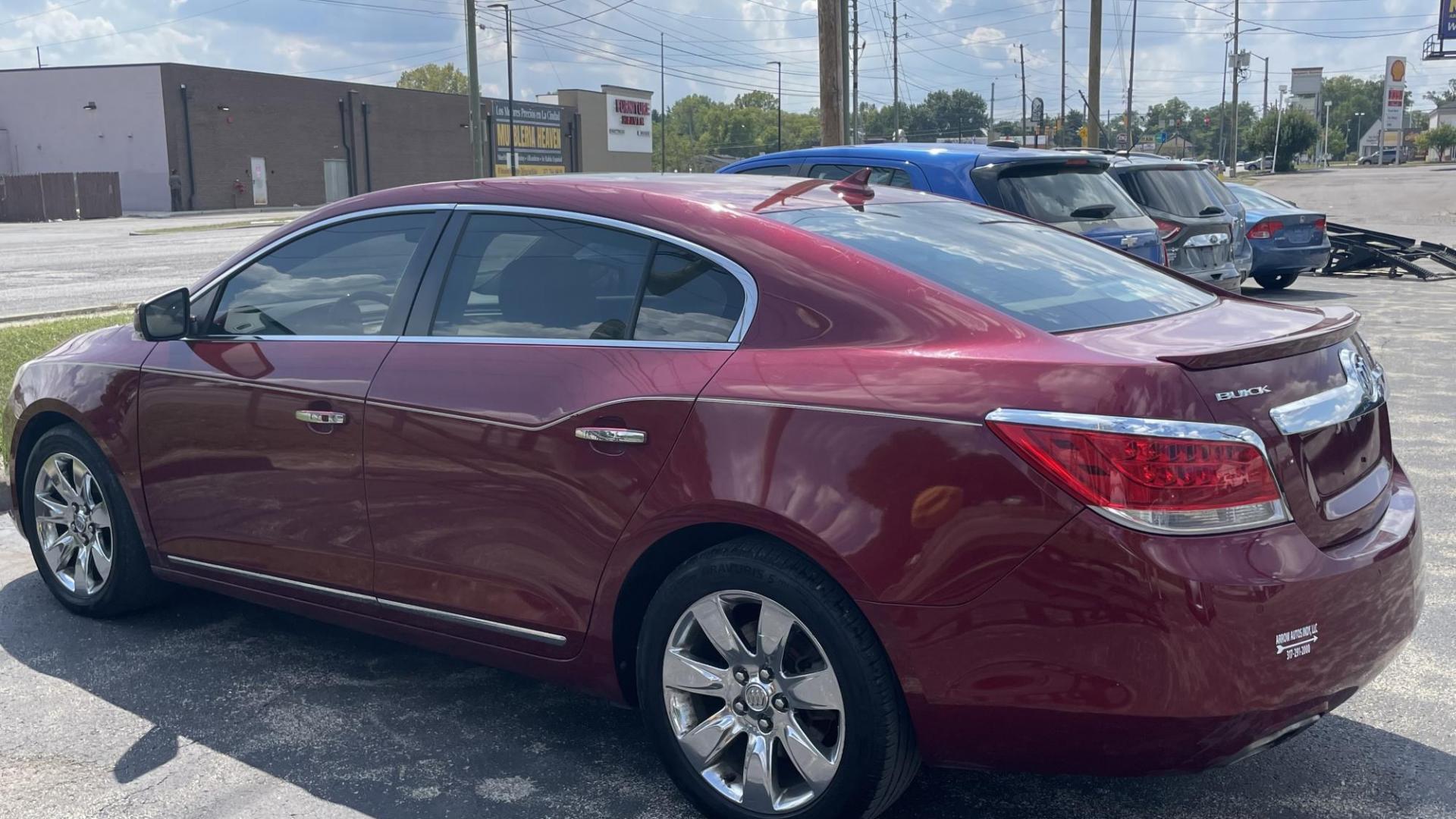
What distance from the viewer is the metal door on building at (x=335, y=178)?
204ft

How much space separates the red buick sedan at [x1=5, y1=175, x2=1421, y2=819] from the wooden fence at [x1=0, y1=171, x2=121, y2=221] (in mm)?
47500

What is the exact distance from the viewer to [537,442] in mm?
3574

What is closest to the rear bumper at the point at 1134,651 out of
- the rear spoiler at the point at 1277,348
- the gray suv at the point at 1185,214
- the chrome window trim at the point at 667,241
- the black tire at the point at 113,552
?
the rear spoiler at the point at 1277,348

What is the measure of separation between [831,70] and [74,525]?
42.3 ft

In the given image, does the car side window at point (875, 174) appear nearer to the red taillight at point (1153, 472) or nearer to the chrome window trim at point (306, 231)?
the chrome window trim at point (306, 231)

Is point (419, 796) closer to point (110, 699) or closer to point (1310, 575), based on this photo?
point (110, 699)

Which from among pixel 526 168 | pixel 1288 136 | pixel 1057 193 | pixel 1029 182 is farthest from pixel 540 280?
pixel 1288 136

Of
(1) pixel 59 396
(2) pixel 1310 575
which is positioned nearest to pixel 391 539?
(1) pixel 59 396

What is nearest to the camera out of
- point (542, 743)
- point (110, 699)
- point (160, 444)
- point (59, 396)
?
point (542, 743)

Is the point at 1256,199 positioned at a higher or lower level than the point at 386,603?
higher

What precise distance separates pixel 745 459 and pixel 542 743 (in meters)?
1.31

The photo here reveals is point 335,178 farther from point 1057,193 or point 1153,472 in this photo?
point 1153,472

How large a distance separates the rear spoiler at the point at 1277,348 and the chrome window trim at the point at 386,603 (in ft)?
5.89

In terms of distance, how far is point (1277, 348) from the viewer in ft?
10.1
